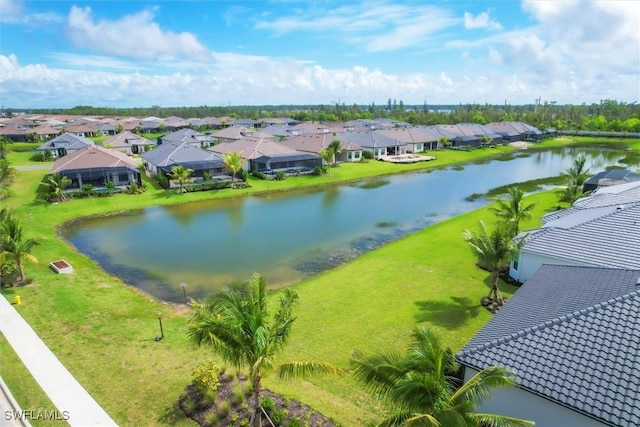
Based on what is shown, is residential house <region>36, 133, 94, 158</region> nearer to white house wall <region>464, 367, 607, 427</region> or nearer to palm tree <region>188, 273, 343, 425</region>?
palm tree <region>188, 273, 343, 425</region>

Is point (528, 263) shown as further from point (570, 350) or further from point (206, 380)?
point (206, 380)

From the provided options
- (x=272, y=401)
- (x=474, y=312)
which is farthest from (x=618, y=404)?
(x=474, y=312)

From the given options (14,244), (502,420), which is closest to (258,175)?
(14,244)

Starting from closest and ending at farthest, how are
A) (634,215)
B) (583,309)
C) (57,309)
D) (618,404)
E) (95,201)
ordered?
(618,404) < (583,309) < (57,309) < (634,215) < (95,201)

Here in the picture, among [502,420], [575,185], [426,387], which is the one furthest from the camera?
[575,185]

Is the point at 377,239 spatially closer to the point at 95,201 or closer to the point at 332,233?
the point at 332,233
